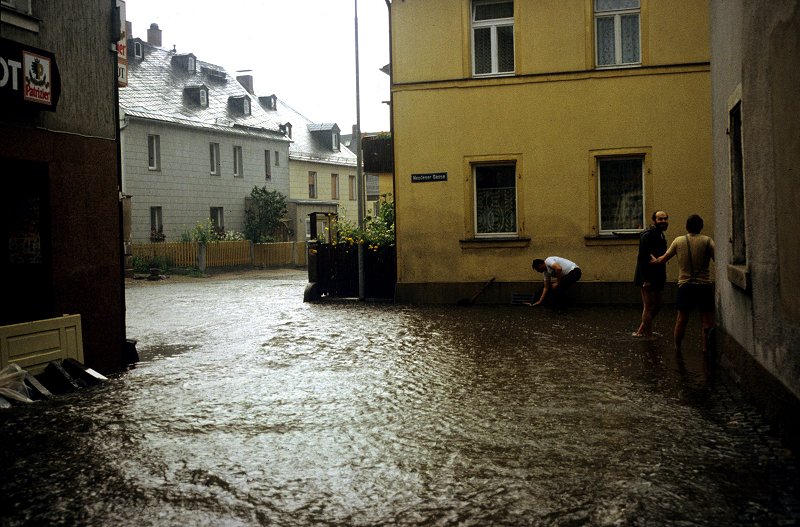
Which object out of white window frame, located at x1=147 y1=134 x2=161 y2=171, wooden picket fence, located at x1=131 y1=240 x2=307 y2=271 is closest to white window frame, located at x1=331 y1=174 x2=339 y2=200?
wooden picket fence, located at x1=131 y1=240 x2=307 y2=271

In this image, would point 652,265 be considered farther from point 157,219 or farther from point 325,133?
point 325,133

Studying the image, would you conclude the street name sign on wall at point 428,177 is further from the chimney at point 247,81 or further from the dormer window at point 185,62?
the chimney at point 247,81

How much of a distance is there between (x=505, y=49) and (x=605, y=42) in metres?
2.18

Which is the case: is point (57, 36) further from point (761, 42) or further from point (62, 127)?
point (761, 42)

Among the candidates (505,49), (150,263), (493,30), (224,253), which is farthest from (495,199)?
(224,253)

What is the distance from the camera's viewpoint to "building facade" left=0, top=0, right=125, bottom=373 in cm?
963

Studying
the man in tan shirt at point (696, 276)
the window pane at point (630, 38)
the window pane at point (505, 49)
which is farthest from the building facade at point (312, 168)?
the man in tan shirt at point (696, 276)

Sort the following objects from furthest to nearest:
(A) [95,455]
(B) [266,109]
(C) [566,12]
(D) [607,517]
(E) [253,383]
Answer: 1. (B) [266,109]
2. (C) [566,12]
3. (E) [253,383]
4. (A) [95,455]
5. (D) [607,517]

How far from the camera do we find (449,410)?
25.5 ft

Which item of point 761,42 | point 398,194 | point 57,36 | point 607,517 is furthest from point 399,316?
point 607,517

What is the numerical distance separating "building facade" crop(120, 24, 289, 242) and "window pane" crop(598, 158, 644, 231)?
24.8 metres

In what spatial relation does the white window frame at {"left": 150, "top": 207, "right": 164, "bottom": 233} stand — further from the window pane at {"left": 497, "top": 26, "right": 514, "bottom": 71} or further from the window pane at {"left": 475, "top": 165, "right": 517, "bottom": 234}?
the window pane at {"left": 497, "top": 26, "right": 514, "bottom": 71}

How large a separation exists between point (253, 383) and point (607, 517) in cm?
545

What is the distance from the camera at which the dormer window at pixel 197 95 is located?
1880 inches
